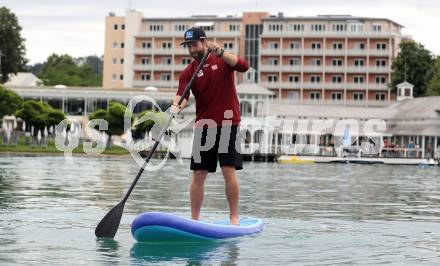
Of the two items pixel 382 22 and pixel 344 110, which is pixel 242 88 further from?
pixel 382 22

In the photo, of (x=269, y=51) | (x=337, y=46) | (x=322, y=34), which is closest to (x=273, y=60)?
(x=269, y=51)

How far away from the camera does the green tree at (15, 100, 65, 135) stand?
77062 mm

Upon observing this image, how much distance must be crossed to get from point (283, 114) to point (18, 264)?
264ft

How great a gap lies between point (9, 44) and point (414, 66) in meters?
47.7

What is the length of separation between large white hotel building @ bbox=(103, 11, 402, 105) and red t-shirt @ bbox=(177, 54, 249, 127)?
355ft

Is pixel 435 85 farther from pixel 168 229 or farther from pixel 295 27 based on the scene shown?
pixel 168 229

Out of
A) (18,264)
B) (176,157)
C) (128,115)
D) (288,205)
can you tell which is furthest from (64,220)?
(128,115)

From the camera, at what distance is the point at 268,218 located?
13734 millimetres

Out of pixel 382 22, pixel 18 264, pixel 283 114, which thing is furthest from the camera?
pixel 382 22

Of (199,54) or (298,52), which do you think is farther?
(298,52)

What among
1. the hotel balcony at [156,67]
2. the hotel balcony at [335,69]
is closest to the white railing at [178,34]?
the hotel balcony at [156,67]

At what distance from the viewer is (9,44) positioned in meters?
118

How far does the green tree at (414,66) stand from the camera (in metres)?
111

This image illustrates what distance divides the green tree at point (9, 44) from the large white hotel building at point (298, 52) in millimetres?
17492
